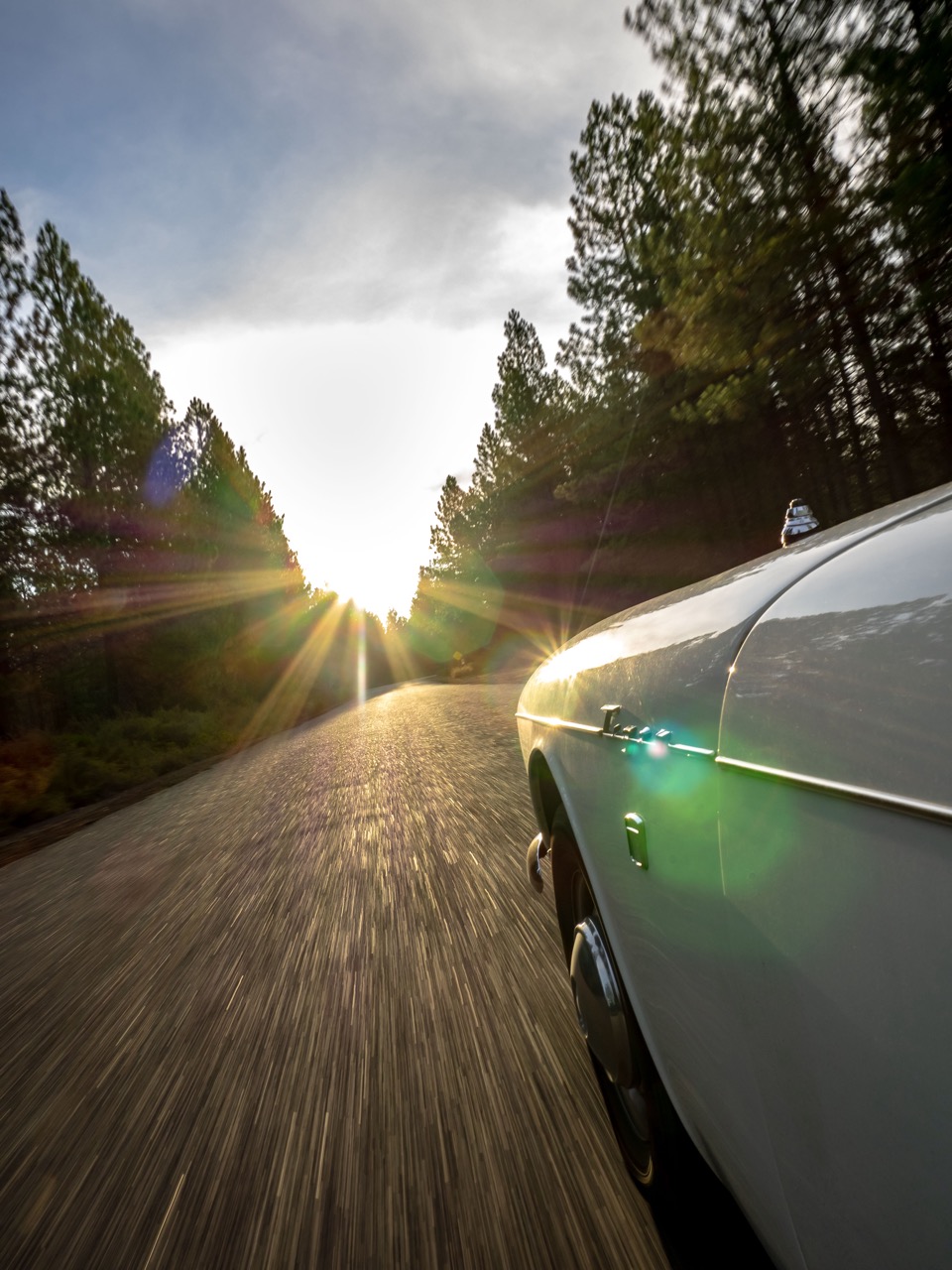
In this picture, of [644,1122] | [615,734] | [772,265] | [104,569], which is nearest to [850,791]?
[615,734]

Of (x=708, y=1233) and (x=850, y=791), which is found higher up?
(x=850, y=791)

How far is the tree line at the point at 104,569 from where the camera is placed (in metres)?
17.7

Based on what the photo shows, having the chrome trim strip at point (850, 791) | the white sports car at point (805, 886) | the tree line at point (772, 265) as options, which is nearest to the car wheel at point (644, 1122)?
the white sports car at point (805, 886)

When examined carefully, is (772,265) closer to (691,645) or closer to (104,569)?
(691,645)

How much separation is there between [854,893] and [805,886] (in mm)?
88

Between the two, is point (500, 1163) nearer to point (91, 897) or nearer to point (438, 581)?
point (91, 897)

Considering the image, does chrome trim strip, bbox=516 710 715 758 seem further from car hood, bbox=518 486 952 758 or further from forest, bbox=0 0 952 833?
forest, bbox=0 0 952 833

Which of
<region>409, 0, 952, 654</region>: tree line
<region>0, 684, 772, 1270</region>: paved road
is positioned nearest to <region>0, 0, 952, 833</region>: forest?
<region>409, 0, 952, 654</region>: tree line

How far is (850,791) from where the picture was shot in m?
0.91

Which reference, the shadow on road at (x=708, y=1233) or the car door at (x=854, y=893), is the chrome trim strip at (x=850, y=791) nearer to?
the car door at (x=854, y=893)

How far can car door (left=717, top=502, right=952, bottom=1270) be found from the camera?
0.80 metres

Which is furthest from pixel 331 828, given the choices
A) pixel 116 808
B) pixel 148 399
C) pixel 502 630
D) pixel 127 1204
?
pixel 502 630

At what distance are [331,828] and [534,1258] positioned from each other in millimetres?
5010

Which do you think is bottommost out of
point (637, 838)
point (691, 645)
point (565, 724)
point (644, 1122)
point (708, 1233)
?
point (708, 1233)
